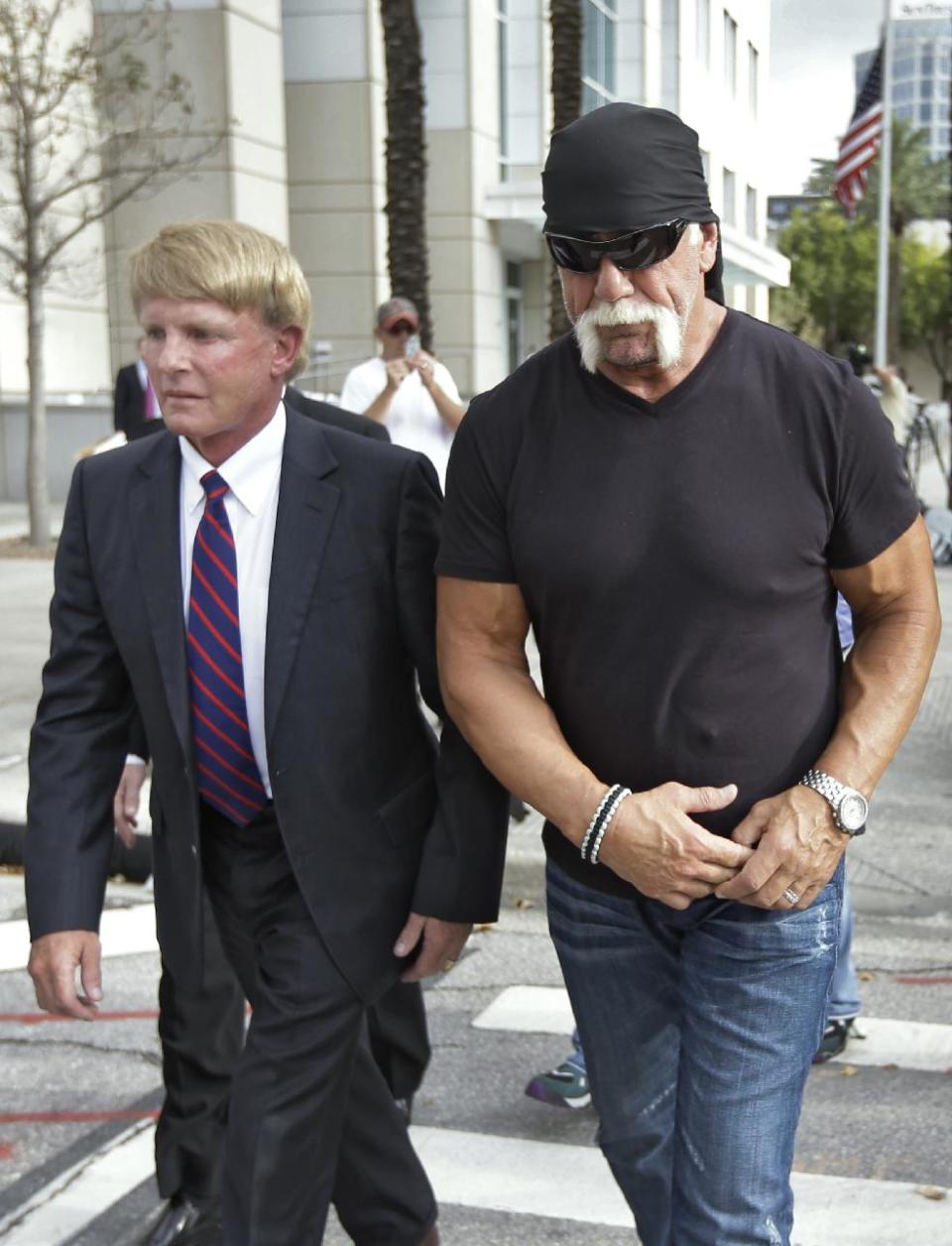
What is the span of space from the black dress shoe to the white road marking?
1.82 ft

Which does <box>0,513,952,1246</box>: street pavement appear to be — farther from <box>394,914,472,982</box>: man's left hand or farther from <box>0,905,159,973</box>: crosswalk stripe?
<box>394,914,472,982</box>: man's left hand

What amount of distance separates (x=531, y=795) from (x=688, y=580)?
0.43 metres

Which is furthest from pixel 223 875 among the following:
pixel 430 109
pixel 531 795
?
pixel 430 109

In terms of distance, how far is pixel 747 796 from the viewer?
8.14 feet

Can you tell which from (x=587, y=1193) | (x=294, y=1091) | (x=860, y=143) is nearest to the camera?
(x=294, y=1091)

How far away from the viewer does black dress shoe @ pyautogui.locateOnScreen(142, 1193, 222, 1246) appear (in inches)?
131

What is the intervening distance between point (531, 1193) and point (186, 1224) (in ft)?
2.66

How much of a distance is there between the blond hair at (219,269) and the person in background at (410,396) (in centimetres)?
462

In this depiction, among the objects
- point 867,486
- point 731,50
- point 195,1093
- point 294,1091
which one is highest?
point 731,50

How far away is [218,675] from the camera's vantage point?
272 cm

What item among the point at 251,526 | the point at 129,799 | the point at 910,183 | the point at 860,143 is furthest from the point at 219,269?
the point at 910,183

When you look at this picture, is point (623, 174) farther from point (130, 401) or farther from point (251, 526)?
point (130, 401)

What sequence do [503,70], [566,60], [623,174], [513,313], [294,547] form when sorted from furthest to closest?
1. [513,313]
2. [503,70]
3. [566,60]
4. [294,547]
5. [623,174]

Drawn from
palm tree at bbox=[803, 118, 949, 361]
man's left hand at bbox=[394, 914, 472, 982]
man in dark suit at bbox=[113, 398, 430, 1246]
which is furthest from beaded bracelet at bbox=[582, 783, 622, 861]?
palm tree at bbox=[803, 118, 949, 361]
